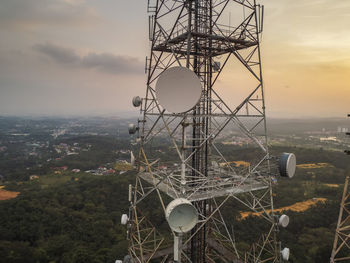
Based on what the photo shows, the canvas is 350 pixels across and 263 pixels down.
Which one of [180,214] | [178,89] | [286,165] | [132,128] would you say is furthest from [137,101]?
[286,165]

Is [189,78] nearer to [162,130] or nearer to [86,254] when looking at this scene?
[162,130]

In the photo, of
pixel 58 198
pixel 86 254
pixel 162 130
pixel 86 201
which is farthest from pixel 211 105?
pixel 58 198

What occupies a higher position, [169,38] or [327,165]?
[169,38]

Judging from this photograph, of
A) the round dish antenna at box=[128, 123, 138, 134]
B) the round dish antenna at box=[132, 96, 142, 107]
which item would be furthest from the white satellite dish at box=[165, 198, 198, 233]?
the round dish antenna at box=[132, 96, 142, 107]

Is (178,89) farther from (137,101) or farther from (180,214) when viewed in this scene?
(180,214)

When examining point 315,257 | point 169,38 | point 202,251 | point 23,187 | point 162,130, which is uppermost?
point 169,38

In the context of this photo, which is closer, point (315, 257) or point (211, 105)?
point (211, 105)
